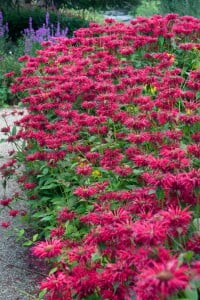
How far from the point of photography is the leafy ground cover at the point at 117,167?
56.2 inches

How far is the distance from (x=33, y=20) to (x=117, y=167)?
9.91 m

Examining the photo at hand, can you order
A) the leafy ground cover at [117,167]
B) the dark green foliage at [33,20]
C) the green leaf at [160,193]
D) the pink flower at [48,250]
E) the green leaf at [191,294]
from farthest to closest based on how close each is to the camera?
the dark green foliage at [33,20], the green leaf at [160,193], the pink flower at [48,250], the leafy ground cover at [117,167], the green leaf at [191,294]

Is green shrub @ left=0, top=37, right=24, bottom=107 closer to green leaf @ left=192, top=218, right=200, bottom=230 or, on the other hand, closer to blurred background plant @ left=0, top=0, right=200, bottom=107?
blurred background plant @ left=0, top=0, right=200, bottom=107

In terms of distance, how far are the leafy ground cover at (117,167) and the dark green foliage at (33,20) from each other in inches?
284

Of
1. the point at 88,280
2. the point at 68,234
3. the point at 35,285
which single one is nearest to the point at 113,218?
the point at 88,280

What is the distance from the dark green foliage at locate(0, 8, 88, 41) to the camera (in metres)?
11.7

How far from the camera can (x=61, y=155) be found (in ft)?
9.60

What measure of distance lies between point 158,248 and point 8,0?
11.6 m

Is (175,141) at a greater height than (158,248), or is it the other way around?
(158,248)

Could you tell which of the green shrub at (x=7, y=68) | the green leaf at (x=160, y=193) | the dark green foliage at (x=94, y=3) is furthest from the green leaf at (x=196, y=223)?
the dark green foliage at (x=94, y=3)

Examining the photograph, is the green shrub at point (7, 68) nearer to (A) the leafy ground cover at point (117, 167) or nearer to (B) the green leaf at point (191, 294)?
(A) the leafy ground cover at point (117, 167)

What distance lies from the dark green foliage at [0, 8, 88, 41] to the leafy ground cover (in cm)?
722

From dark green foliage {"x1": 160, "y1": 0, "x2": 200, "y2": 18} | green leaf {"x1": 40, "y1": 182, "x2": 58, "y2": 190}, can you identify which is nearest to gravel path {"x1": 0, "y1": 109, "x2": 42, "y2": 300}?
green leaf {"x1": 40, "y1": 182, "x2": 58, "y2": 190}

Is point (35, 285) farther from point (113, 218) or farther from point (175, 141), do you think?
A: point (113, 218)
